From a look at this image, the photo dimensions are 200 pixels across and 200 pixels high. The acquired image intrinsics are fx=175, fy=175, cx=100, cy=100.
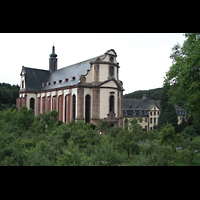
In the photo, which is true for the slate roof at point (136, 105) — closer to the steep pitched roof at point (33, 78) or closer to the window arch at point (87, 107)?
the window arch at point (87, 107)

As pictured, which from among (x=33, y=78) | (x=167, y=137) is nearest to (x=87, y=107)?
(x=167, y=137)

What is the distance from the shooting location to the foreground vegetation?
10.0 meters

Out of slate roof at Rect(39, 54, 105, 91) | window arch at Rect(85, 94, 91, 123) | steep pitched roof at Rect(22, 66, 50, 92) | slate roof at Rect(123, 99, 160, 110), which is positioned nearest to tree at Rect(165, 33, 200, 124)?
window arch at Rect(85, 94, 91, 123)

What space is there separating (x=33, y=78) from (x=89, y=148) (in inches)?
1456

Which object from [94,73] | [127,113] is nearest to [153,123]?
[127,113]

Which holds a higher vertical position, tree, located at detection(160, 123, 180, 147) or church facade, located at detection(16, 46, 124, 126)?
church facade, located at detection(16, 46, 124, 126)

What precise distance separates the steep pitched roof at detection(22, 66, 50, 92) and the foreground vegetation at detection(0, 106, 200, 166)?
1952cm

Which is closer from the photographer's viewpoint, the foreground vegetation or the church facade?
the foreground vegetation

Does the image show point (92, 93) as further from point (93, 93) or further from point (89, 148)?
point (89, 148)

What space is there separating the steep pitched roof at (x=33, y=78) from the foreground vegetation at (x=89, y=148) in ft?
64.0

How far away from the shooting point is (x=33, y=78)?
4500cm

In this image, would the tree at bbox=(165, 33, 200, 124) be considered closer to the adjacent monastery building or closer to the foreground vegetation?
the foreground vegetation
